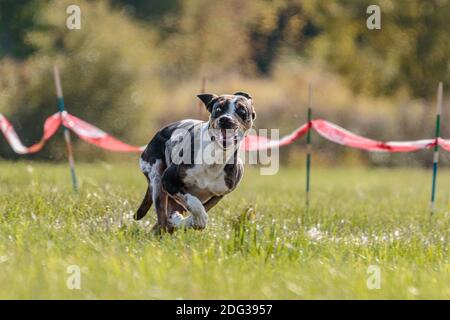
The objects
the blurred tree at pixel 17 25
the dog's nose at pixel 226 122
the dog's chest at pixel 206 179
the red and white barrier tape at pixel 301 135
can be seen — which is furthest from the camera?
the blurred tree at pixel 17 25

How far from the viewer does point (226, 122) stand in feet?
24.0

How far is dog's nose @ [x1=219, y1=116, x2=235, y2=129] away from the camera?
732 centimetres

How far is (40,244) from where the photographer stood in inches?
277

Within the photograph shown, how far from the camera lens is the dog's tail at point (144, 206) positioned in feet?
28.3

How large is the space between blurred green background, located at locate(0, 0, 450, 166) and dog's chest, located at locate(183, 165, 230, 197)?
12069 millimetres

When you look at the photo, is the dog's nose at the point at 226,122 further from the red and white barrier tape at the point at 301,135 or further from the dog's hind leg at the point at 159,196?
the red and white barrier tape at the point at 301,135

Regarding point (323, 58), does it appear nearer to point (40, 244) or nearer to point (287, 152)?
point (287, 152)

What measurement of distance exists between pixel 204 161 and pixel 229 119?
0.50m

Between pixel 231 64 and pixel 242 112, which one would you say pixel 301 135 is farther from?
pixel 231 64

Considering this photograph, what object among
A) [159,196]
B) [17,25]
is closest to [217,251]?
[159,196]

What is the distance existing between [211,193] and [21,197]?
7.76ft

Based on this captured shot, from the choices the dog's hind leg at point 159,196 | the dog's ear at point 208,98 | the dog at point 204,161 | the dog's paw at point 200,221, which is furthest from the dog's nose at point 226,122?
the dog's hind leg at point 159,196

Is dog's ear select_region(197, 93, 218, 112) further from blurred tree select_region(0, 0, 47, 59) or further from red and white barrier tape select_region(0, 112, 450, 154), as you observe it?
blurred tree select_region(0, 0, 47, 59)

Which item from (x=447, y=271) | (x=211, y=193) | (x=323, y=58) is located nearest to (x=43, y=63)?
(x=323, y=58)
